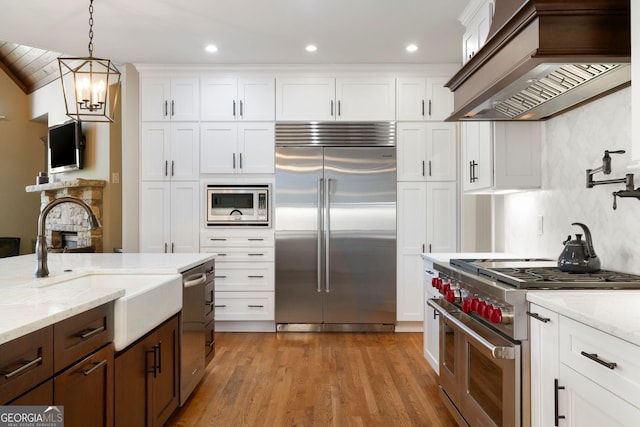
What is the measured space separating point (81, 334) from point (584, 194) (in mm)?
2439

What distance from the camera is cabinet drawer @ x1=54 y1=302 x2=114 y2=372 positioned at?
4.44 feet

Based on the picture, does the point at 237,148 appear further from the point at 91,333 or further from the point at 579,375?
the point at 579,375

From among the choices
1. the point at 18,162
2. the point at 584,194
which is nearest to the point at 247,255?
the point at 584,194

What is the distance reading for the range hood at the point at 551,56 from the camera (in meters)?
1.61

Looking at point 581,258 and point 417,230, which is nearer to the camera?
point 581,258

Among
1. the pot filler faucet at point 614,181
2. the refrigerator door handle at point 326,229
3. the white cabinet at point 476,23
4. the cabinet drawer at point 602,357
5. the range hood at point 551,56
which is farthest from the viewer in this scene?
the refrigerator door handle at point 326,229

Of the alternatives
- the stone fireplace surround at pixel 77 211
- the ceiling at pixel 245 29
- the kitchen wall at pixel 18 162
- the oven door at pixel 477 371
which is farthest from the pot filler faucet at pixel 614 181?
the kitchen wall at pixel 18 162

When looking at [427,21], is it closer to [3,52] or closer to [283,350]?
[283,350]

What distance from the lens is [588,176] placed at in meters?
2.14

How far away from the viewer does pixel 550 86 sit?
201 cm

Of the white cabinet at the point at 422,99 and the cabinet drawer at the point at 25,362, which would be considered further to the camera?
the white cabinet at the point at 422,99

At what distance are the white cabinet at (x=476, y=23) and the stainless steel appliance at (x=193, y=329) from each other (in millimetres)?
2435

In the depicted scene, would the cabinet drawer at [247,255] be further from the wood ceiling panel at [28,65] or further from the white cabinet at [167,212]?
the wood ceiling panel at [28,65]

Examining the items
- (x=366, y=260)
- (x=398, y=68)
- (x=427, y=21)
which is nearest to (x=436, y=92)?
(x=398, y=68)
